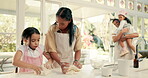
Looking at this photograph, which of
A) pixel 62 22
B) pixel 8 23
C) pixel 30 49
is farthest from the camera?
pixel 8 23

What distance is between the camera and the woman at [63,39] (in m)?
1.31

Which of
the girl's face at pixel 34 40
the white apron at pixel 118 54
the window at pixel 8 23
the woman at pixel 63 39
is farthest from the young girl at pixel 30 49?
the window at pixel 8 23

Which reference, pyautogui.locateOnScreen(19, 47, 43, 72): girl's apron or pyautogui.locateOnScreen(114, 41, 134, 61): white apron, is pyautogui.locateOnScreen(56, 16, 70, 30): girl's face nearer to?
pyautogui.locateOnScreen(19, 47, 43, 72): girl's apron

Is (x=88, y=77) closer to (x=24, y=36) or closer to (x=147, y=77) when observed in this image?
(x=147, y=77)

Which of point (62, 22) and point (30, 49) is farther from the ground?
point (62, 22)

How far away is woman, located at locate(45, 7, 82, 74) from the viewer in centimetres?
131

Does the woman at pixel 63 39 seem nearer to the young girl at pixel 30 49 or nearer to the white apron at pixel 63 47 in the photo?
the white apron at pixel 63 47

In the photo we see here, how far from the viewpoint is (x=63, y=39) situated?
1.47m

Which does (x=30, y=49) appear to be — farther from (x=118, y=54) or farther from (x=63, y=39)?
(x=118, y=54)

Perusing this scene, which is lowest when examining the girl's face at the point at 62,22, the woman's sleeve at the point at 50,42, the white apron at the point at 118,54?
the white apron at the point at 118,54

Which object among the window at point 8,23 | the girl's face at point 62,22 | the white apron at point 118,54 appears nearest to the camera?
the girl's face at point 62,22

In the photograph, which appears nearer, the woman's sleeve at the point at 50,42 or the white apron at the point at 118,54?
the woman's sleeve at the point at 50,42

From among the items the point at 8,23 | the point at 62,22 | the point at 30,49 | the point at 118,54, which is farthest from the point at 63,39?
the point at 8,23

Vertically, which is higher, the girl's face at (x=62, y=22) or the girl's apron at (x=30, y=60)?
the girl's face at (x=62, y=22)
